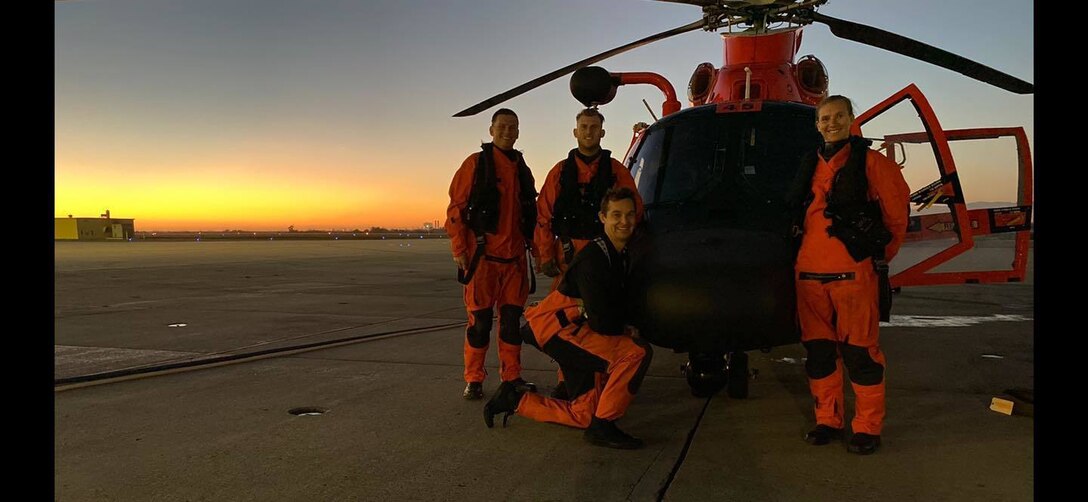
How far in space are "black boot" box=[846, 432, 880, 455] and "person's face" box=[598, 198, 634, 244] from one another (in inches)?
62.5

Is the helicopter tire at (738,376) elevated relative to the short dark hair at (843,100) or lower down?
lower down

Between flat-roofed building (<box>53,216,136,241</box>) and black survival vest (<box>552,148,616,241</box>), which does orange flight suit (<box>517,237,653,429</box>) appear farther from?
flat-roofed building (<box>53,216,136,241</box>)

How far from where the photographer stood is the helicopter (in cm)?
313

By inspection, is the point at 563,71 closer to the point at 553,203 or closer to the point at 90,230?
the point at 553,203

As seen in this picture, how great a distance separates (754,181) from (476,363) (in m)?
2.28

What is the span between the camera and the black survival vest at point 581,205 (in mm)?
4152

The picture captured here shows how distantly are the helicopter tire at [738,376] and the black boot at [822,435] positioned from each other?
33.5 inches

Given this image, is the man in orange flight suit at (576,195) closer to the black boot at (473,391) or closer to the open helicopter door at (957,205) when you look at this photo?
the black boot at (473,391)

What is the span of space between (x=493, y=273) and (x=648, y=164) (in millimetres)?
1429

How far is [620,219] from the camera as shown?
3.53 metres

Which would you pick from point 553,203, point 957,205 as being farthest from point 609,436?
point 957,205

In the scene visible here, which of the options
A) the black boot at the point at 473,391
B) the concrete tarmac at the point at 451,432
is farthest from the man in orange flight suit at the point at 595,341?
the black boot at the point at 473,391

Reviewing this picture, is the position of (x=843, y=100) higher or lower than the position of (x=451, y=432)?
higher
